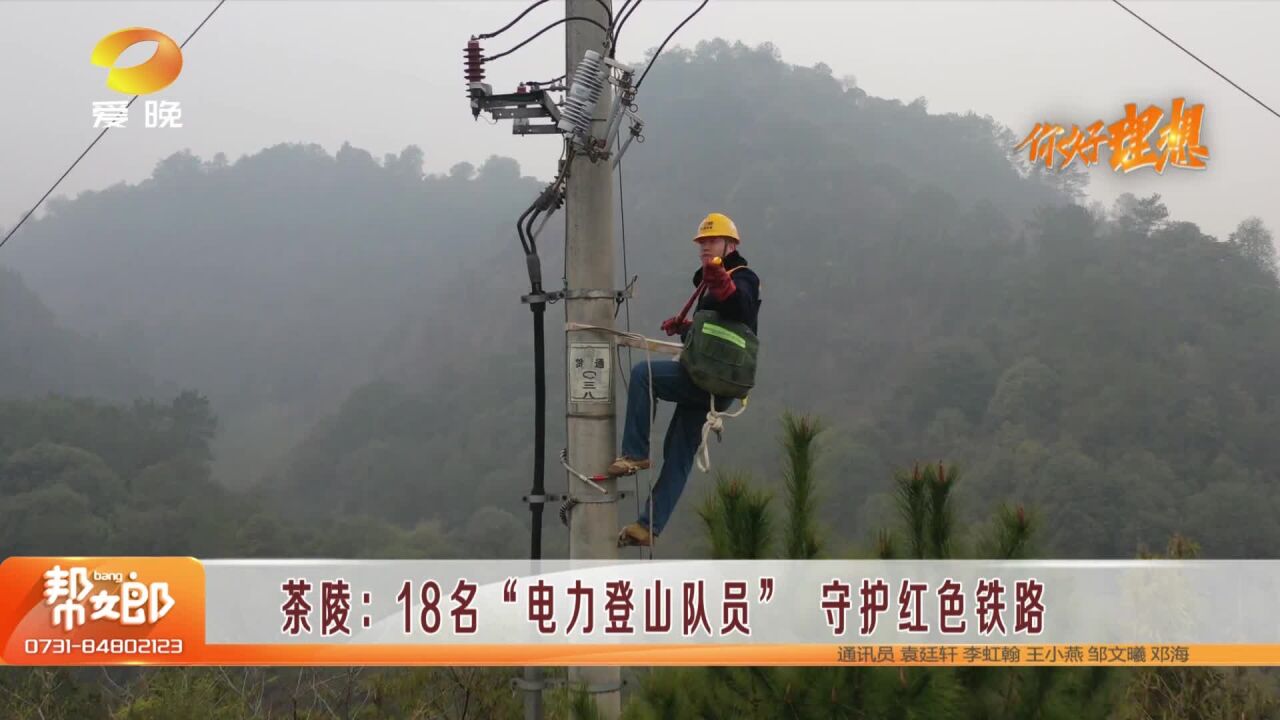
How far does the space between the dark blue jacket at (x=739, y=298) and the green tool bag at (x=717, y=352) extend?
0.04 metres

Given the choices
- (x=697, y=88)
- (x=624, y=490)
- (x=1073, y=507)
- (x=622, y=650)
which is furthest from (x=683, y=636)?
(x=697, y=88)

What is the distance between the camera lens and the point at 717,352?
14.7 ft

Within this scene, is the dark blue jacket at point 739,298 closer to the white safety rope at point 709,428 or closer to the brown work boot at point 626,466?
the white safety rope at point 709,428

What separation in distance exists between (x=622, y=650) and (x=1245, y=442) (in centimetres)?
5383

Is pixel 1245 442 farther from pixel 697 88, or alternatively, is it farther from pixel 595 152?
pixel 697 88

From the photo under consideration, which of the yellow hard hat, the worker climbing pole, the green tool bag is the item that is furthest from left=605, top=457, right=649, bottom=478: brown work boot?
the yellow hard hat

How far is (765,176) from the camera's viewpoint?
303ft

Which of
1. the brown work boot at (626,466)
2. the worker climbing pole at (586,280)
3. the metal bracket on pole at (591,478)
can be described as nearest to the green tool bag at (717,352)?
the worker climbing pole at (586,280)

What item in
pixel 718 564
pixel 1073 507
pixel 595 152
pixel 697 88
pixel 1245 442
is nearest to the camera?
pixel 718 564

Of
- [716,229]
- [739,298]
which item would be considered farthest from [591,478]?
[716,229]

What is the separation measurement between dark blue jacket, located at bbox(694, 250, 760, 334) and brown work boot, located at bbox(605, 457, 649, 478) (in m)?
0.72

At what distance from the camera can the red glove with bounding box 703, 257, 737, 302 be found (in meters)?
4.34

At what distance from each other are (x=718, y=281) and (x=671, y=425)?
0.87 meters

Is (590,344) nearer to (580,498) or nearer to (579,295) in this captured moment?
(579,295)
